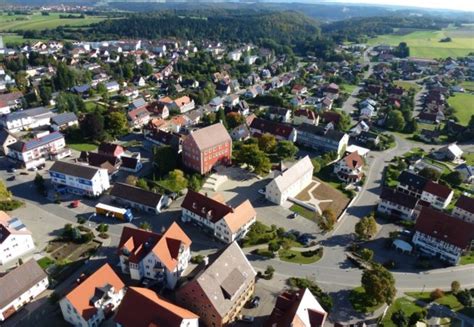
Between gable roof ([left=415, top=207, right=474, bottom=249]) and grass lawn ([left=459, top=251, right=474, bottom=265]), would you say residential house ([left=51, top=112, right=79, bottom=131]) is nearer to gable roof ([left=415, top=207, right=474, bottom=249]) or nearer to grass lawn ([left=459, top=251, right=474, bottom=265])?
gable roof ([left=415, top=207, right=474, bottom=249])

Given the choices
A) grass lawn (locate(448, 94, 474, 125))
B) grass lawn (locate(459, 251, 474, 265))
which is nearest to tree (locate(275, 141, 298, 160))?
grass lawn (locate(459, 251, 474, 265))

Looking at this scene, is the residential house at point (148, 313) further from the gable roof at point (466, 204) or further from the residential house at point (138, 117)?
the residential house at point (138, 117)

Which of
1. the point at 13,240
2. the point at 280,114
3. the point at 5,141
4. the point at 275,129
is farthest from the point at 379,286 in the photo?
the point at 5,141

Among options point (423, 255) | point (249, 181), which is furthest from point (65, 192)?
point (423, 255)

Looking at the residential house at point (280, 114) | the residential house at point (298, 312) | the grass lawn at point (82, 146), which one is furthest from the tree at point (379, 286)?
the residential house at point (280, 114)

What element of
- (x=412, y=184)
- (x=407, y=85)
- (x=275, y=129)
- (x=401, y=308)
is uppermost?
(x=275, y=129)

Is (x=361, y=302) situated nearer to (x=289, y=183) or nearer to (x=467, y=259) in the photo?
(x=467, y=259)

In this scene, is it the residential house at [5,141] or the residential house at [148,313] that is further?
the residential house at [5,141]

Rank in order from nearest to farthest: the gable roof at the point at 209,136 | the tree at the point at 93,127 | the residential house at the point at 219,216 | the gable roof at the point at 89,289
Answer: the gable roof at the point at 89,289
the residential house at the point at 219,216
the gable roof at the point at 209,136
the tree at the point at 93,127
